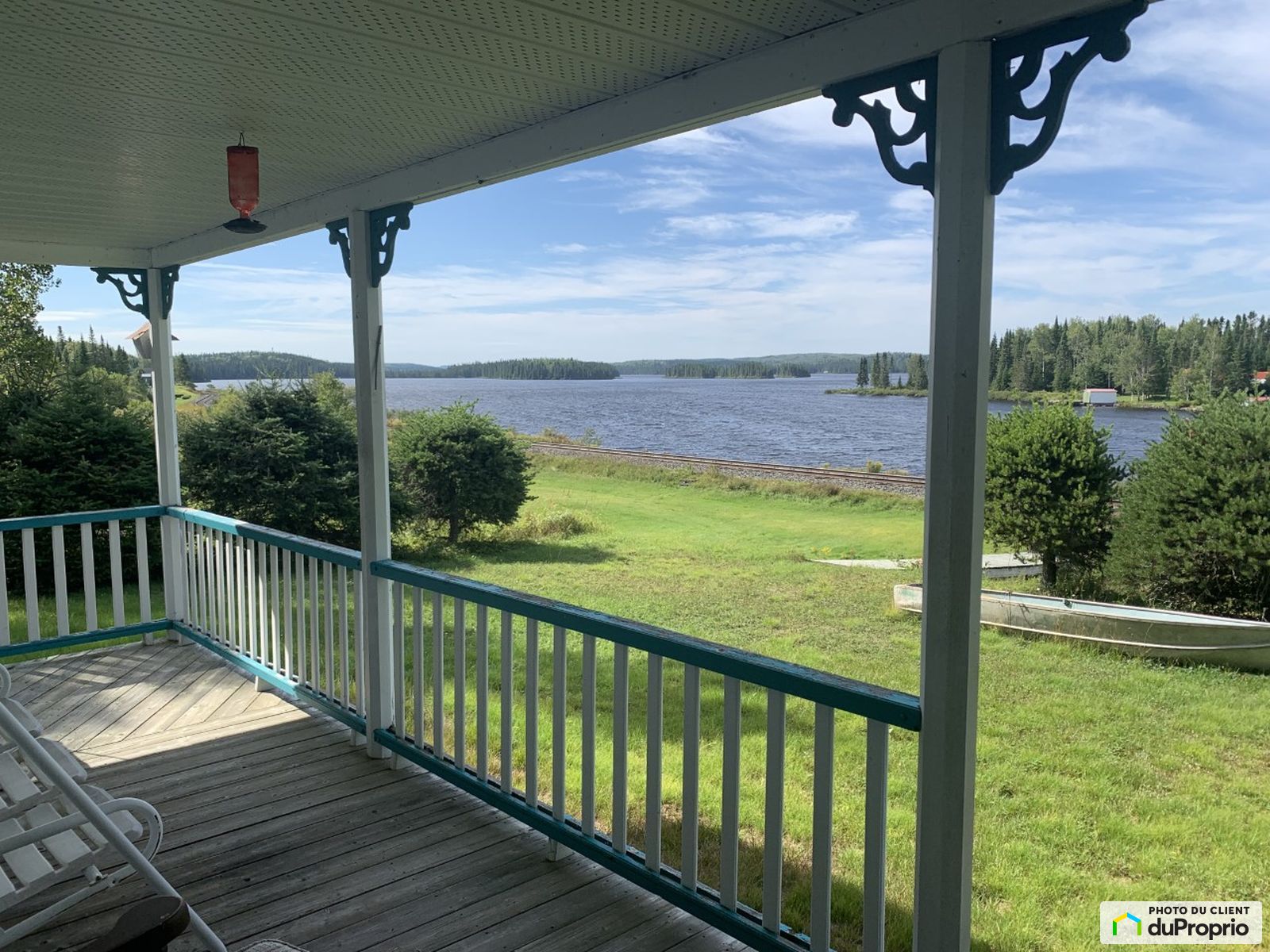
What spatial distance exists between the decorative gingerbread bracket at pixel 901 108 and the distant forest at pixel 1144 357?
16.9ft

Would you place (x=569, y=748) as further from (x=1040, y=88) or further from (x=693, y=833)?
(x=1040, y=88)

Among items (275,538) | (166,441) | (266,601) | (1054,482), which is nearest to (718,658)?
(275,538)

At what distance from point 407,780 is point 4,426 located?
742 cm

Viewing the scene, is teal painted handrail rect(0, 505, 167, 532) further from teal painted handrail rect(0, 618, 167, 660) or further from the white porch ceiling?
the white porch ceiling

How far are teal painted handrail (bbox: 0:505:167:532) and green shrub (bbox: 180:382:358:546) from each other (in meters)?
3.71

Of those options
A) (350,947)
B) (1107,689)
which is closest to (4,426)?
(350,947)

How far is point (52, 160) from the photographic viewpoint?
3.09m

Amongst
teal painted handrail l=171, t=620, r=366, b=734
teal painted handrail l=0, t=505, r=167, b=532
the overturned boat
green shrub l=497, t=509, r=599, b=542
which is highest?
teal painted handrail l=0, t=505, r=167, b=532

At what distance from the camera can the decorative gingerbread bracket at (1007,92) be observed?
1.52m

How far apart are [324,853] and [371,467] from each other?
149 centimetres

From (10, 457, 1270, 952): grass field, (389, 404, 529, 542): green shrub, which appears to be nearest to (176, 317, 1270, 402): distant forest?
(389, 404, 529, 542): green shrub

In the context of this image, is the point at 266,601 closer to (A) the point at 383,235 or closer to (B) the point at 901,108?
(A) the point at 383,235

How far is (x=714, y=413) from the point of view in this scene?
911 inches

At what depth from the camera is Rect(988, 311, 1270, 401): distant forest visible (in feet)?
25.6
